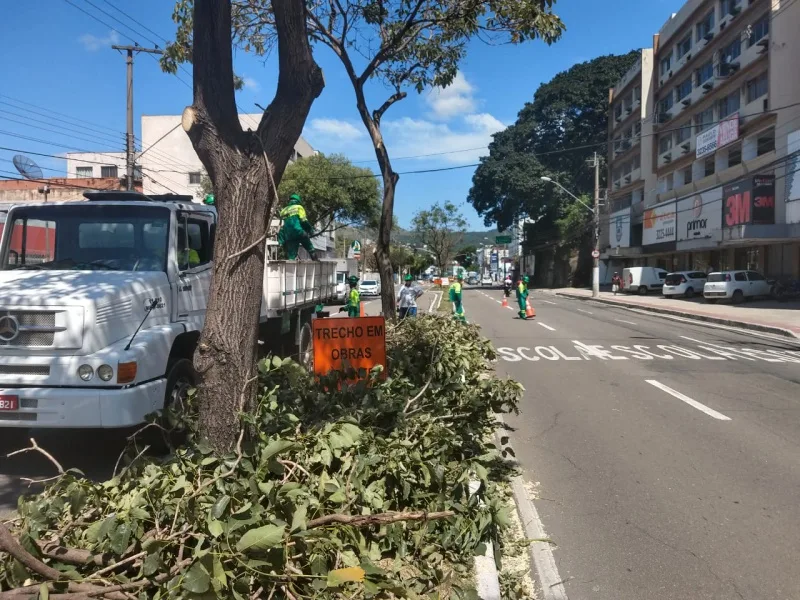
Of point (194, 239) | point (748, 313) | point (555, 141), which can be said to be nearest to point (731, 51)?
point (748, 313)

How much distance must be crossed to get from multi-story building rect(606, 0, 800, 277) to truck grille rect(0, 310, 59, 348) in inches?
1133

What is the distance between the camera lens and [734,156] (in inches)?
1438

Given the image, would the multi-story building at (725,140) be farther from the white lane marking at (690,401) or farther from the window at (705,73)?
the white lane marking at (690,401)

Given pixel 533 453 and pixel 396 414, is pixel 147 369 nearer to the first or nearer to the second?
pixel 396 414

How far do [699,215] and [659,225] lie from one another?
23.2 feet

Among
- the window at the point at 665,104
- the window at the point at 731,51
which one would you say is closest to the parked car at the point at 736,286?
the window at the point at 731,51

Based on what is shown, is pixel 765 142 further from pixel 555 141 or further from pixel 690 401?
pixel 690 401

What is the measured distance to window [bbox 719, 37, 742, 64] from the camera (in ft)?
115

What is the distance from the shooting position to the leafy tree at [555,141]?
57.8 meters

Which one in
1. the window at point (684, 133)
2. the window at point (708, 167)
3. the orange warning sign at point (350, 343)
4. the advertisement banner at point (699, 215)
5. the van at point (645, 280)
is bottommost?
the orange warning sign at point (350, 343)

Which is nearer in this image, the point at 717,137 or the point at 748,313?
the point at 748,313

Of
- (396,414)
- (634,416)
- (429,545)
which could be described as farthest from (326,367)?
(634,416)

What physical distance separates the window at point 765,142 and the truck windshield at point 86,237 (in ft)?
111

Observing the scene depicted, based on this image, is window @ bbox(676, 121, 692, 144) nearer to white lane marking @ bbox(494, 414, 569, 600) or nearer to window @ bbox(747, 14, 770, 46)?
window @ bbox(747, 14, 770, 46)
